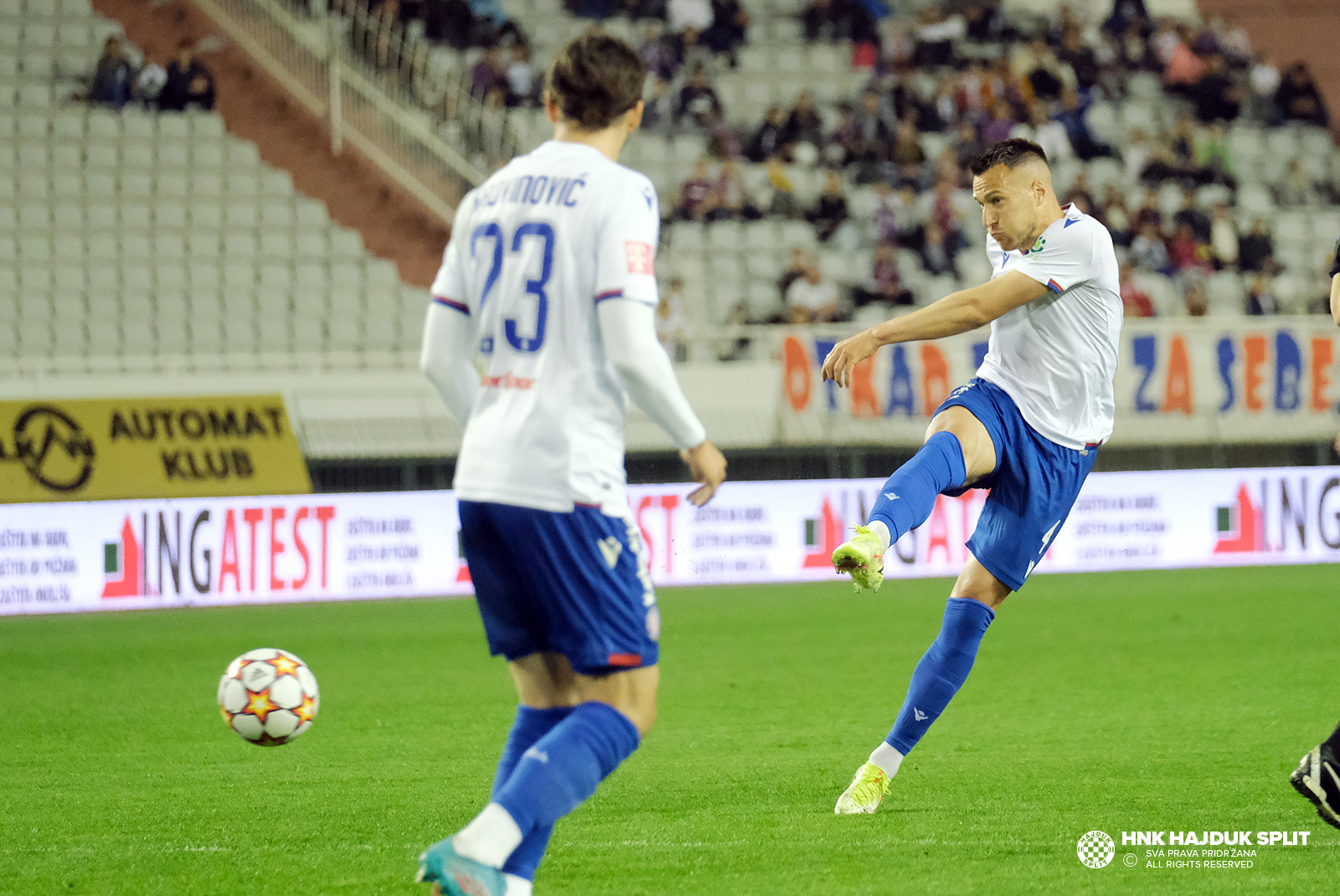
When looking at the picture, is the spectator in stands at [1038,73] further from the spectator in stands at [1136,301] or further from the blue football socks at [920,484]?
the blue football socks at [920,484]

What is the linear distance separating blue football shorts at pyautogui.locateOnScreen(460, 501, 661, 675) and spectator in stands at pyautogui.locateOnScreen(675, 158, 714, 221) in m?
13.2

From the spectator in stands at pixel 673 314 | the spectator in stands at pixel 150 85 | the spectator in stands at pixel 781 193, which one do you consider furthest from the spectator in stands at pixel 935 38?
the spectator in stands at pixel 150 85

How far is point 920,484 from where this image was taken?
4.34 m

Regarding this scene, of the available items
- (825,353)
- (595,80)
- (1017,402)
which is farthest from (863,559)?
(825,353)

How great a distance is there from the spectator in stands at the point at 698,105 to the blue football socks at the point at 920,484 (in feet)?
43.3

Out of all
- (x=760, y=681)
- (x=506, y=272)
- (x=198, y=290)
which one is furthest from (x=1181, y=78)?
(x=506, y=272)

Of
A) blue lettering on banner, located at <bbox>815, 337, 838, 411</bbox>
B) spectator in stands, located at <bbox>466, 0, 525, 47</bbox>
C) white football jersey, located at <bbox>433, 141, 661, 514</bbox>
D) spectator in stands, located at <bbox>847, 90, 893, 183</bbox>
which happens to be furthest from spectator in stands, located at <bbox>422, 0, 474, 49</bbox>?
white football jersey, located at <bbox>433, 141, 661, 514</bbox>

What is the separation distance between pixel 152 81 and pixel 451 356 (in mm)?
14361

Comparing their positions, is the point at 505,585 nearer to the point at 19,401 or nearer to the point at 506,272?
the point at 506,272

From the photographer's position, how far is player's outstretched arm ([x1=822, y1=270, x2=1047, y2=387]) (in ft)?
14.3

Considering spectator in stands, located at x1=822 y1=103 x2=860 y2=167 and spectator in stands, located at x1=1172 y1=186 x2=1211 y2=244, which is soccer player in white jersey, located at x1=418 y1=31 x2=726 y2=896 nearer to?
spectator in stands, located at x1=822 y1=103 x2=860 y2=167

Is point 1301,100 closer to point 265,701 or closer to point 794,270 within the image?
point 794,270

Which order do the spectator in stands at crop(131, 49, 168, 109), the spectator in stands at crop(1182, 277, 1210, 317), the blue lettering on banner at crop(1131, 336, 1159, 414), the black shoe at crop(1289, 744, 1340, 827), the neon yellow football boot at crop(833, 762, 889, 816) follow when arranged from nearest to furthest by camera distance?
1. the black shoe at crop(1289, 744, 1340, 827)
2. the neon yellow football boot at crop(833, 762, 889, 816)
3. the blue lettering on banner at crop(1131, 336, 1159, 414)
4. the spectator in stands at crop(1182, 277, 1210, 317)
5. the spectator in stands at crop(131, 49, 168, 109)

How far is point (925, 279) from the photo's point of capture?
52.3ft
